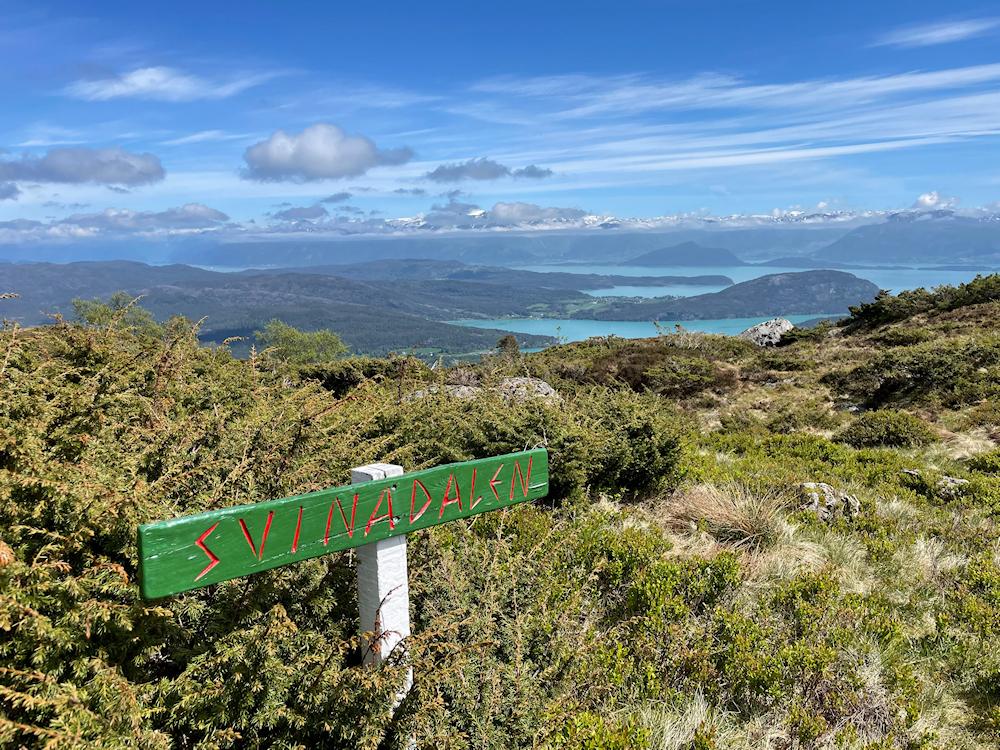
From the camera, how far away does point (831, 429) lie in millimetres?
11539

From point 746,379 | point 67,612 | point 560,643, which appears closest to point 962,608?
point 560,643

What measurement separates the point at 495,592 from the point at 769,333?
92.1 feet

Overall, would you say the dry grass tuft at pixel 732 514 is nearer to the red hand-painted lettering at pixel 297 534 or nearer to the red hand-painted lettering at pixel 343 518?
the red hand-painted lettering at pixel 343 518

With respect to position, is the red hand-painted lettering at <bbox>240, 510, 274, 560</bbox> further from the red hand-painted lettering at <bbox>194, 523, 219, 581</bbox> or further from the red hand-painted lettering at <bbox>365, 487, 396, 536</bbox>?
the red hand-painted lettering at <bbox>365, 487, 396, 536</bbox>

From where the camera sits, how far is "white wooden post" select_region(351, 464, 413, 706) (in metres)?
2.25

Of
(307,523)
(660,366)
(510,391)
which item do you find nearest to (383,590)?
(307,523)

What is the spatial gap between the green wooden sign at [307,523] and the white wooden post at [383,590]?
0.10 metres

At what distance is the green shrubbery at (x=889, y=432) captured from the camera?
981cm

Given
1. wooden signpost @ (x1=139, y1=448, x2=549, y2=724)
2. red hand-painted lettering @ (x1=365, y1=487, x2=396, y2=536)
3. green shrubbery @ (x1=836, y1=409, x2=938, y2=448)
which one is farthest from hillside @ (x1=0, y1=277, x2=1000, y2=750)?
green shrubbery @ (x1=836, y1=409, x2=938, y2=448)

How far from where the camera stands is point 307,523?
200 cm

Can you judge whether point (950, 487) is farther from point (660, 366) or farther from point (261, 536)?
point (660, 366)

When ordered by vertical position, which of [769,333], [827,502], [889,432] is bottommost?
[889,432]

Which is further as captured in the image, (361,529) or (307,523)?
(361,529)

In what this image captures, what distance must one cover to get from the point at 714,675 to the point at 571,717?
40.8 inches
